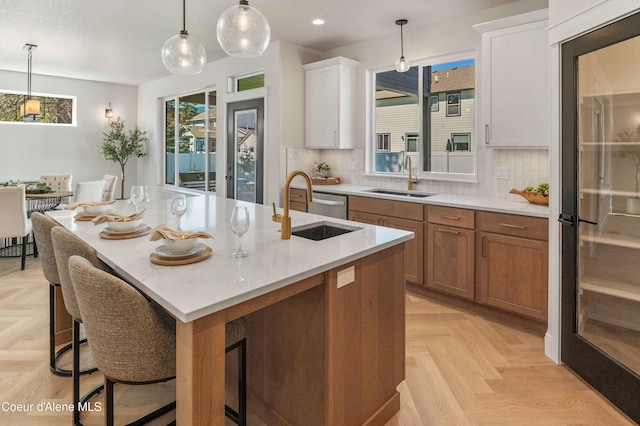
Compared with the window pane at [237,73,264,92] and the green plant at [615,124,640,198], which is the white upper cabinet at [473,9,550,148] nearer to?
the green plant at [615,124,640,198]

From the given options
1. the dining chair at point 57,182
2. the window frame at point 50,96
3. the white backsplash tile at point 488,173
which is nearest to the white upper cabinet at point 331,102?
the white backsplash tile at point 488,173

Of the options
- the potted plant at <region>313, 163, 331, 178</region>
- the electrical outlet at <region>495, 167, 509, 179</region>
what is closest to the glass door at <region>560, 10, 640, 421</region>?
the electrical outlet at <region>495, 167, 509, 179</region>

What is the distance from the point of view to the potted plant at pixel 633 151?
2.14 meters

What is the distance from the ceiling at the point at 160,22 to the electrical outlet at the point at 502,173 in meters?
1.54

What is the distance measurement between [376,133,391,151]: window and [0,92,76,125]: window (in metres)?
5.80

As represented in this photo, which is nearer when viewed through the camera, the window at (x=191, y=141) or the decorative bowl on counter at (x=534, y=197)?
the decorative bowl on counter at (x=534, y=197)

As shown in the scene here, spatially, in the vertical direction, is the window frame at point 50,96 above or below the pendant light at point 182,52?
above

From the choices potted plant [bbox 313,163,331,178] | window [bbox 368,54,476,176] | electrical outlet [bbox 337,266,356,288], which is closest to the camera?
electrical outlet [bbox 337,266,356,288]

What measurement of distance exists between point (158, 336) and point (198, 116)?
6159 millimetres

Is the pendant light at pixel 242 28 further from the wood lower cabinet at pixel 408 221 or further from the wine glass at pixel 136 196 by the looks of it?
the wood lower cabinet at pixel 408 221

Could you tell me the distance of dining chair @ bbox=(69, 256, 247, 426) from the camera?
1372 millimetres

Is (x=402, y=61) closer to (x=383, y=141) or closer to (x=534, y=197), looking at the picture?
(x=383, y=141)

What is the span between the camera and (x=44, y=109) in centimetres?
751

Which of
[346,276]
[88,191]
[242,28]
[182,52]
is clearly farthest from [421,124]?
[88,191]
